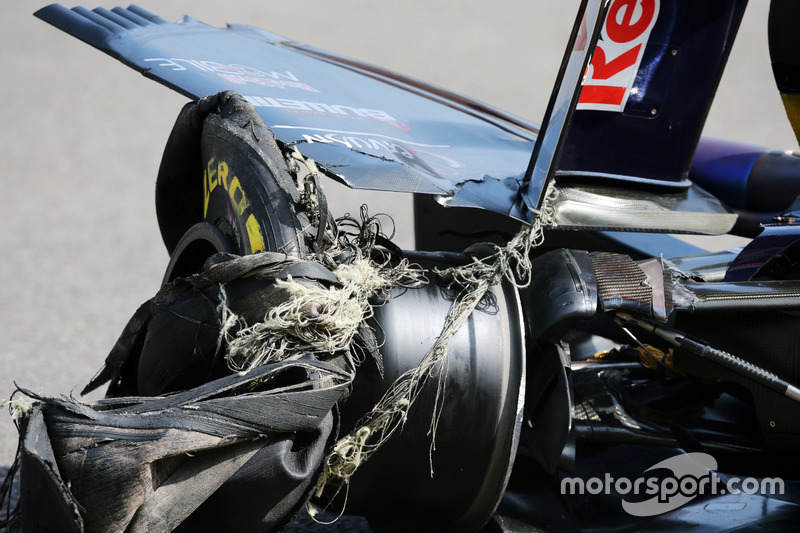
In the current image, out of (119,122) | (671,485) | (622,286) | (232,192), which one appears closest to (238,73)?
(232,192)

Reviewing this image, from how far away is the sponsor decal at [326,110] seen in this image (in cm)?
195

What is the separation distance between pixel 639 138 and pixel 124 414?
1314mm

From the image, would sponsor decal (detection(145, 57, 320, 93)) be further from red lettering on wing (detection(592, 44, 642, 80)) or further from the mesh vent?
the mesh vent

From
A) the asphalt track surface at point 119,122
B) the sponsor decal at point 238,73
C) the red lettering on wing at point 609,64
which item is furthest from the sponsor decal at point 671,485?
the asphalt track surface at point 119,122

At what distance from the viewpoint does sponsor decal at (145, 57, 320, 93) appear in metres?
2.16

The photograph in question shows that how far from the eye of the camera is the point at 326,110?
2.02m

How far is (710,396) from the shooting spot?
6.79ft

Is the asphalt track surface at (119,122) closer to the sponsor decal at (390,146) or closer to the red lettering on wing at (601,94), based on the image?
the sponsor decal at (390,146)

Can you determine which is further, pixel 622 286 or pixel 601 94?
pixel 601 94

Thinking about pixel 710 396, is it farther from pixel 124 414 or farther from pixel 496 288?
pixel 124 414

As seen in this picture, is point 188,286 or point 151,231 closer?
point 188,286

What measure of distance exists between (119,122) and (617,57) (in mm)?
4882

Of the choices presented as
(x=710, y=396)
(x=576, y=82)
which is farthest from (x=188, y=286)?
(x=710, y=396)

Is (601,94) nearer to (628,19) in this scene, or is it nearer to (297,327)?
(628,19)
